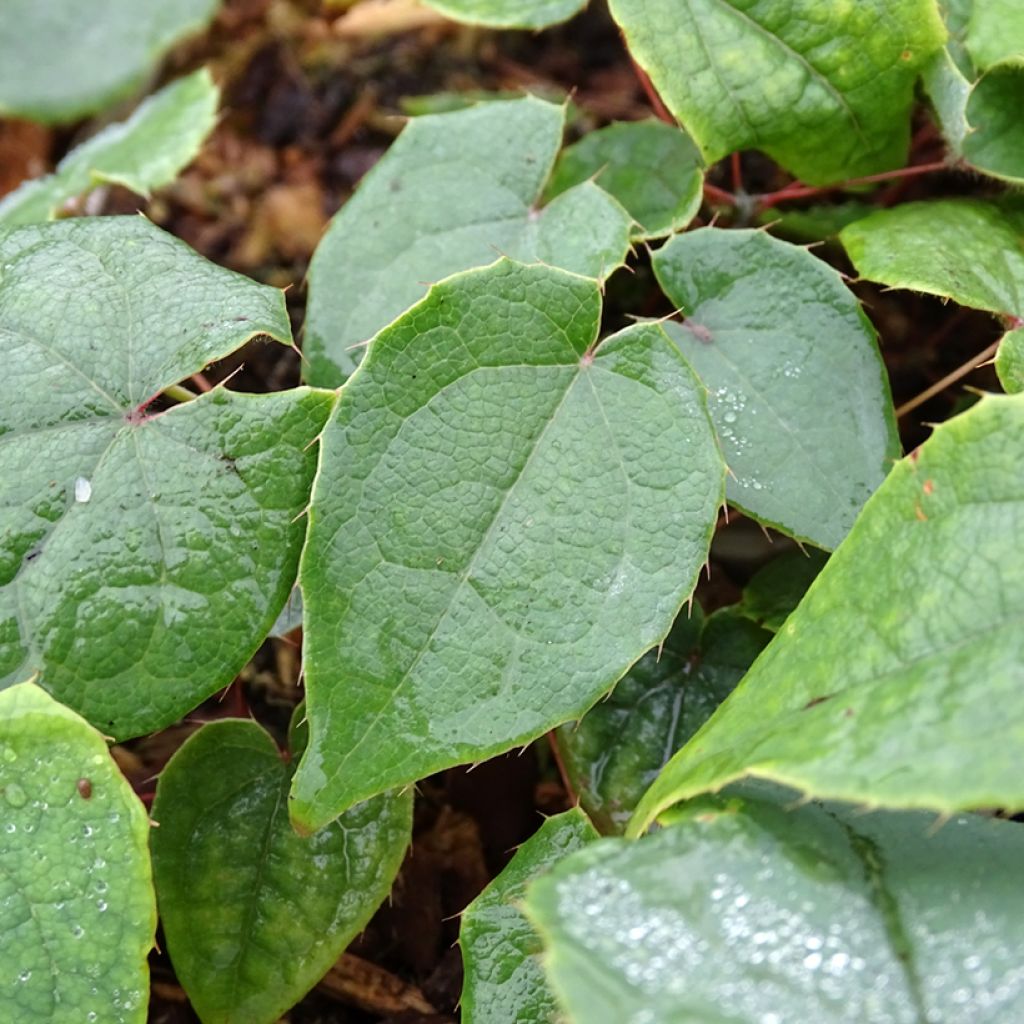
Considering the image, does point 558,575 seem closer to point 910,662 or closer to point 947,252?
point 910,662

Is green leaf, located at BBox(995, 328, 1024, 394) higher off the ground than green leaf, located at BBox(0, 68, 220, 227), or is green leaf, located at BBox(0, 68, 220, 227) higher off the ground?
green leaf, located at BBox(0, 68, 220, 227)

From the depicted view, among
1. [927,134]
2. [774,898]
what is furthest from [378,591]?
[927,134]

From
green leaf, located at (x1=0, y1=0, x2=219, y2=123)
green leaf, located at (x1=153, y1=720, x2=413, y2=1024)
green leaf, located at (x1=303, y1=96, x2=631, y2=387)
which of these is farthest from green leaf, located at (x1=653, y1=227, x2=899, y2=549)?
green leaf, located at (x1=0, y1=0, x2=219, y2=123)

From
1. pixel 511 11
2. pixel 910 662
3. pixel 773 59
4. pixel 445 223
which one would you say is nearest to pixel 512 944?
pixel 910 662

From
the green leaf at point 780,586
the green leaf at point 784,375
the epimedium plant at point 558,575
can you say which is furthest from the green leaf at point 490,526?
the green leaf at point 780,586

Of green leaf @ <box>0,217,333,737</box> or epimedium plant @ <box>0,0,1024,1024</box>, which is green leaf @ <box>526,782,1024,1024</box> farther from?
green leaf @ <box>0,217,333,737</box>

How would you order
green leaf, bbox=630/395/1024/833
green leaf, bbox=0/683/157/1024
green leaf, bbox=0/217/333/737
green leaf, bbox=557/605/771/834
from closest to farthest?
green leaf, bbox=630/395/1024/833
green leaf, bbox=0/683/157/1024
green leaf, bbox=0/217/333/737
green leaf, bbox=557/605/771/834

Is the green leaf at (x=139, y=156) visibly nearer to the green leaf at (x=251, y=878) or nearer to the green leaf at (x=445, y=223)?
the green leaf at (x=445, y=223)
